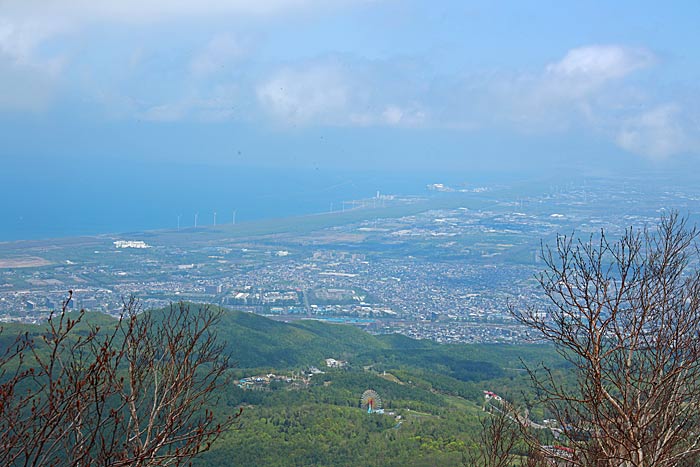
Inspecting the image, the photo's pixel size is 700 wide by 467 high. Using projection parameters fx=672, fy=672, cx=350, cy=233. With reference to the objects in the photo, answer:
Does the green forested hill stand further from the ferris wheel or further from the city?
the city

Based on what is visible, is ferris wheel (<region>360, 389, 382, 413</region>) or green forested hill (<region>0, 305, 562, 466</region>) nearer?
green forested hill (<region>0, 305, 562, 466</region>)

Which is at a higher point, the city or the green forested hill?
the city

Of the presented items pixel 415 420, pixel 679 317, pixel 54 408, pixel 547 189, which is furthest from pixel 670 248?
pixel 547 189

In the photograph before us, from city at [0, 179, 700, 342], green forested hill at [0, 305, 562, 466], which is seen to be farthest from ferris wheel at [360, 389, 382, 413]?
city at [0, 179, 700, 342]

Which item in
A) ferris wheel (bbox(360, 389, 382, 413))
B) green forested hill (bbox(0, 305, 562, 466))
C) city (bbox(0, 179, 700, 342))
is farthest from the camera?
city (bbox(0, 179, 700, 342))

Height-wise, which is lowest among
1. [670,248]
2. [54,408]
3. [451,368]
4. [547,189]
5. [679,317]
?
[451,368]

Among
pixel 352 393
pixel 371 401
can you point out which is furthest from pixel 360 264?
pixel 371 401

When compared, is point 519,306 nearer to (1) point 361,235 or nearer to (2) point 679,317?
(1) point 361,235

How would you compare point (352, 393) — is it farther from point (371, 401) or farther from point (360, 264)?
point (360, 264)
